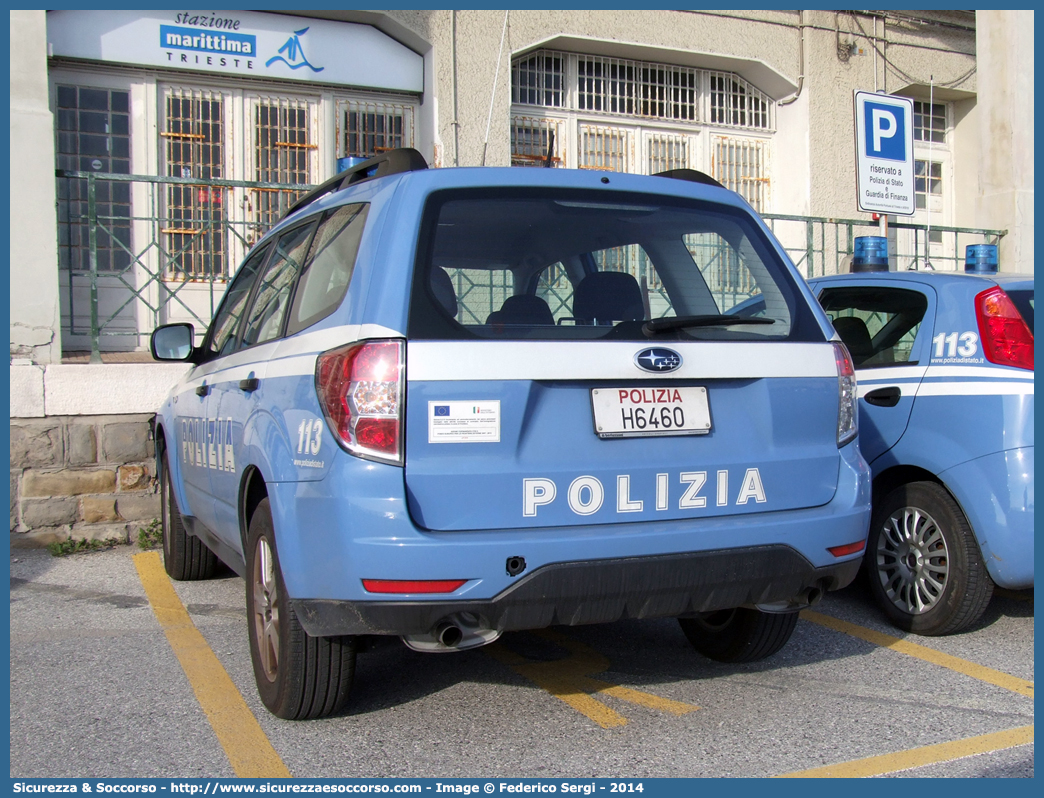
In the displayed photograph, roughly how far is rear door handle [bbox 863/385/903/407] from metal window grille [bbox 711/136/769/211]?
8.24 meters

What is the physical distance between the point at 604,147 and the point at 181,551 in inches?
311

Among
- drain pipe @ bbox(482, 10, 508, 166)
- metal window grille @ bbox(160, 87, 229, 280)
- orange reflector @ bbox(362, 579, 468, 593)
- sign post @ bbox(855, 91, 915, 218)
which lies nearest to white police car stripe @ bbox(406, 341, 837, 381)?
orange reflector @ bbox(362, 579, 468, 593)

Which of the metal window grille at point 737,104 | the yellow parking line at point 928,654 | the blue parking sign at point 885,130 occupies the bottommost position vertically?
the yellow parking line at point 928,654

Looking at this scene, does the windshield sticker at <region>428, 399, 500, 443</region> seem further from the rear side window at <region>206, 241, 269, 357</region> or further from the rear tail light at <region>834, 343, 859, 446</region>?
the rear side window at <region>206, 241, 269, 357</region>

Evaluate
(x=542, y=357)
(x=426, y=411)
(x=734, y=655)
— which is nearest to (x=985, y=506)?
(x=734, y=655)

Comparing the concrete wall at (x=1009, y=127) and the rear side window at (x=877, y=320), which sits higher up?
the concrete wall at (x=1009, y=127)

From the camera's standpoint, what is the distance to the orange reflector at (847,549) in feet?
10.5

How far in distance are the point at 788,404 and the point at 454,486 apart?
117 cm

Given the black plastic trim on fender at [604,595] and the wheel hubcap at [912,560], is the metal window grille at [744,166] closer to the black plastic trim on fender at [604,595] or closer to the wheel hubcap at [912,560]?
the wheel hubcap at [912,560]

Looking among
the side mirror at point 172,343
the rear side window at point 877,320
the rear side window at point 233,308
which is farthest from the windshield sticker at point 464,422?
the rear side window at point 877,320

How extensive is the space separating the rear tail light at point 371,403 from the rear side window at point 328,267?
0.34m

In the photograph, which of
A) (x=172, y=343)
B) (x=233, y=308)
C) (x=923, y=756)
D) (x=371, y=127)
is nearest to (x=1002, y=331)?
(x=923, y=756)

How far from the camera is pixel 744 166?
1249cm

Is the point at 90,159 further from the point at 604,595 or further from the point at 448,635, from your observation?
the point at 604,595
